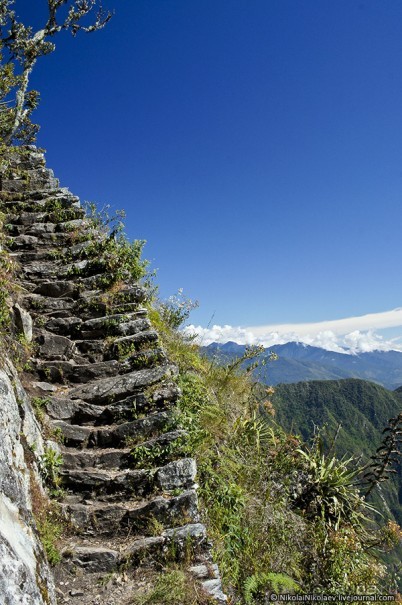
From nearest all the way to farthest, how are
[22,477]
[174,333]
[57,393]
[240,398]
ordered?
[22,477] < [57,393] < [240,398] < [174,333]

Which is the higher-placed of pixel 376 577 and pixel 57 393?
pixel 57 393

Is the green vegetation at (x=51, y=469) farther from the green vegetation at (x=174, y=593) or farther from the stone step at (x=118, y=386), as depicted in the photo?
the green vegetation at (x=174, y=593)

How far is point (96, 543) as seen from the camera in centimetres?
560

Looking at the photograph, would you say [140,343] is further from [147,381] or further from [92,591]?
[92,591]

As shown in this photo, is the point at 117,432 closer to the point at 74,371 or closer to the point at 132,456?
the point at 132,456

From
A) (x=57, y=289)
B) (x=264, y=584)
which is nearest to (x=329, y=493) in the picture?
(x=264, y=584)

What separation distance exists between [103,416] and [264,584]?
397 centimetres

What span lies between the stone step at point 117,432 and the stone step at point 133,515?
118 centimetres

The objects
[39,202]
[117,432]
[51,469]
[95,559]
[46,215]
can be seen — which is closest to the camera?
[95,559]

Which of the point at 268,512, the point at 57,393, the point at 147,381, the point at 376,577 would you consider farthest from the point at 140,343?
the point at 376,577

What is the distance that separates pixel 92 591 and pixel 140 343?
4698 mm

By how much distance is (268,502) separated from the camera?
678 cm

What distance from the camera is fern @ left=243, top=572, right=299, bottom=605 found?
5.14 meters

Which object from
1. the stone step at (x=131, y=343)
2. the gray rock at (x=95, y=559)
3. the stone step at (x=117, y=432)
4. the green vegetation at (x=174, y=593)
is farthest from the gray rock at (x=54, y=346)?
the green vegetation at (x=174, y=593)
